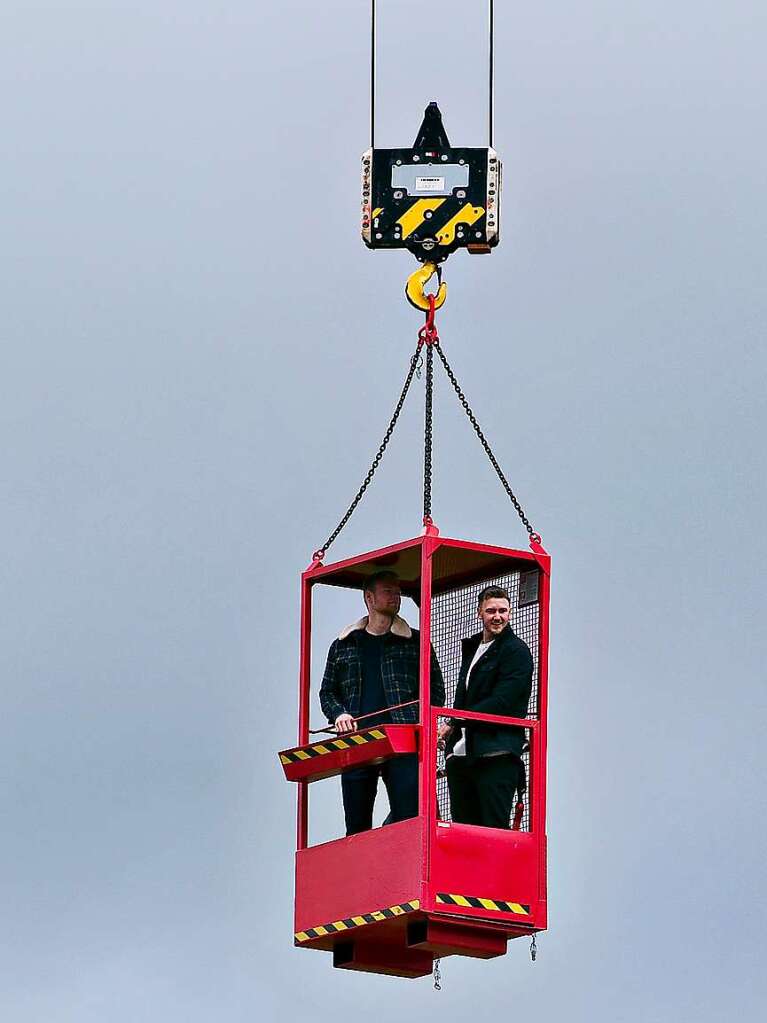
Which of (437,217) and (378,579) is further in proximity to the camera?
(437,217)

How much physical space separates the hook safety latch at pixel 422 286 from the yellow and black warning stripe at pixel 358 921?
6.29 metres

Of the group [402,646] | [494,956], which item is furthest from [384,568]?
[494,956]

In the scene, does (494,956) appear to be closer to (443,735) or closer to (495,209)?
(443,735)

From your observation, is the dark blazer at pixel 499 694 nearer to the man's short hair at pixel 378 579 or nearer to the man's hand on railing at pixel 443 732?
the man's hand on railing at pixel 443 732

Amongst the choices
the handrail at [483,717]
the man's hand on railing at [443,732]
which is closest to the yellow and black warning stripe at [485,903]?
the man's hand on railing at [443,732]

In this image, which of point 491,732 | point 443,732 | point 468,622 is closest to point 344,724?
point 443,732

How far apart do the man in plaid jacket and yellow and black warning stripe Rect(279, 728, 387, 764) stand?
275mm

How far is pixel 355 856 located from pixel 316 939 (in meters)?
1.06

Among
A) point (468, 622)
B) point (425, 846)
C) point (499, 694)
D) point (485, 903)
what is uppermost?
point (468, 622)

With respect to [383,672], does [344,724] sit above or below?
below

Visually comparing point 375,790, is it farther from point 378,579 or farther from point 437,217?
point 437,217

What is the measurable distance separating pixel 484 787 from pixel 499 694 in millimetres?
920

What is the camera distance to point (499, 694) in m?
48.4

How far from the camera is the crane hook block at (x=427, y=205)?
49.9m
